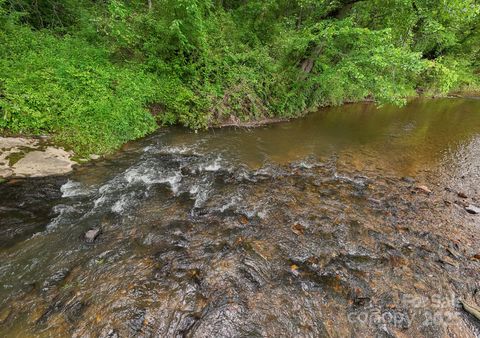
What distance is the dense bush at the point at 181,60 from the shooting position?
7180mm

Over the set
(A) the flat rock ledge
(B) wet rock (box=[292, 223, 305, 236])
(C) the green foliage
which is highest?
(C) the green foliage

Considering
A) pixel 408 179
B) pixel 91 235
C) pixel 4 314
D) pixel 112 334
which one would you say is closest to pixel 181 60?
pixel 91 235

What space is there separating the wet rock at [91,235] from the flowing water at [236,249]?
126 millimetres

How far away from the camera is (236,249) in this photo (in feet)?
14.5

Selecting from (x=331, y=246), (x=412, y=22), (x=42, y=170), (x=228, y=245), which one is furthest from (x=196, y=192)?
(x=412, y=22)

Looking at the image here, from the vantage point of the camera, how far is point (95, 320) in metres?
3.17

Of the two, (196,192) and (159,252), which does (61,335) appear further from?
(196,192)

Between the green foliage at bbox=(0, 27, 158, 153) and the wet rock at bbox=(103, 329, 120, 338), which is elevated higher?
the green foliage at bbox=(0, 27, 158, 153)

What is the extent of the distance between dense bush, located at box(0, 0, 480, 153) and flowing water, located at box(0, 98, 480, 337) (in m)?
1.81

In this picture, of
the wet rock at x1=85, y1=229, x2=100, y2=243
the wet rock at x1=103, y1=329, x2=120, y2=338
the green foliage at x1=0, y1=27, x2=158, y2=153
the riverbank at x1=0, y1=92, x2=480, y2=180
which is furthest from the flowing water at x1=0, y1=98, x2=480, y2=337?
the green foliage at x1=0, y1=27, x2=158, y2=153

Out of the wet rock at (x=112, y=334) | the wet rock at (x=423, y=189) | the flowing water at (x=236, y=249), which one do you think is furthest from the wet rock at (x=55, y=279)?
the wet rock at (x=423, y=189)

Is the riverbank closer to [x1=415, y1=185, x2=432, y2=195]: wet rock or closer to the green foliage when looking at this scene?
the green foliage

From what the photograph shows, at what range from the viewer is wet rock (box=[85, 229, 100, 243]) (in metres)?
4.39

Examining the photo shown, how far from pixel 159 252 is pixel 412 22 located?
13274 mm
